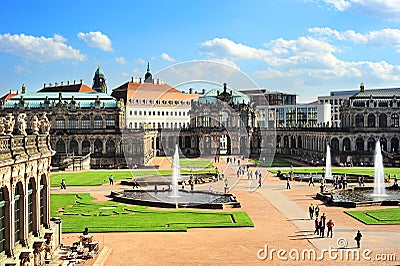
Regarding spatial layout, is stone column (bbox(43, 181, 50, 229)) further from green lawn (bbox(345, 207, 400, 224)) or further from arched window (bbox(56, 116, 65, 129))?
arched window (bbox(56, 116, 65, 129))

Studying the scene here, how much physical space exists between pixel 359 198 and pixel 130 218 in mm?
25768

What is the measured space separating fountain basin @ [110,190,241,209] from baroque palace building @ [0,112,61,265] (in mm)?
21669

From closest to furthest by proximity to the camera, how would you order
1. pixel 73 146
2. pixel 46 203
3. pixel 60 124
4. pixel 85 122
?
pixel 46 203, pixel 73 146, pixel 60 124, pixel 85 122

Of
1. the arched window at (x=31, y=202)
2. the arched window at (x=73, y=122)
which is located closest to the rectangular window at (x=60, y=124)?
the arched window at (x=73, y=122)

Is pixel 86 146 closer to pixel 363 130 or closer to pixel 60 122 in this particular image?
pixel 60 122

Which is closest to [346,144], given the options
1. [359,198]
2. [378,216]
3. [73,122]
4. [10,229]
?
[73,122]

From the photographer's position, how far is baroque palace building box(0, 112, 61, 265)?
26.6 metres

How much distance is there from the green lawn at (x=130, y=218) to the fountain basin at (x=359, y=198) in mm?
11214

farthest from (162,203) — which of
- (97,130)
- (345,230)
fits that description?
(97,130)

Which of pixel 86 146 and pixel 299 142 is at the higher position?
pixel 299 142

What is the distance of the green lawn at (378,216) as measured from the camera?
4623 centimetres

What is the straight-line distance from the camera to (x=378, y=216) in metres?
48.6

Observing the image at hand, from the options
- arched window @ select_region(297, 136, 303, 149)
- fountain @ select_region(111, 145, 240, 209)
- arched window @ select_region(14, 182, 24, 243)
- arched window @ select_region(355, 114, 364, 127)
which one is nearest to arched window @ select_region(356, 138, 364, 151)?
arched window @ select_region(355, 114, 364, 127)

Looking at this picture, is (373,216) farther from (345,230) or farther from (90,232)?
(90,232)
